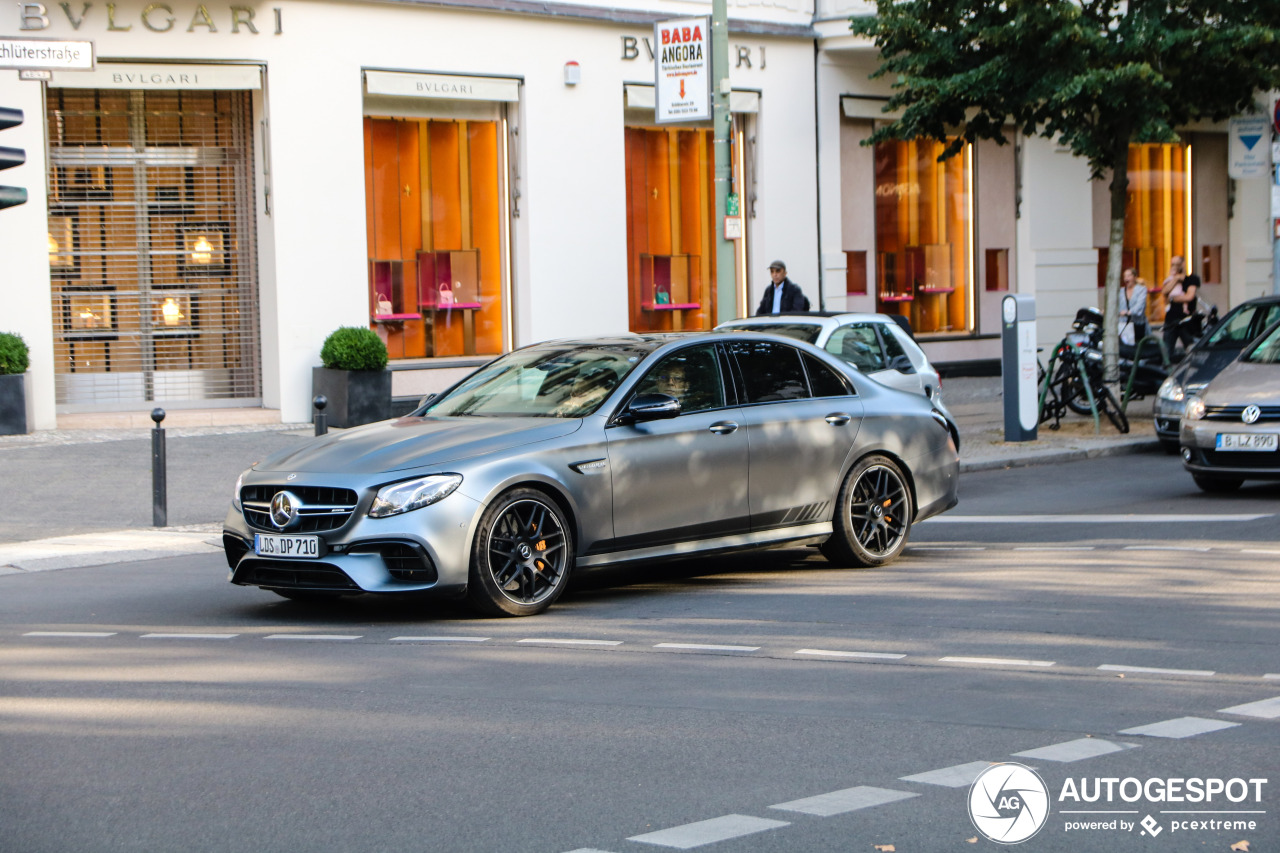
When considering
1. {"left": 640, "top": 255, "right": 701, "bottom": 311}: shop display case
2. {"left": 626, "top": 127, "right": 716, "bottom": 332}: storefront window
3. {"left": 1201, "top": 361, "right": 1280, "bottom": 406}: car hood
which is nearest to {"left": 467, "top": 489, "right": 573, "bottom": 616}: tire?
{"left": 1201, "top": 361, "right": 1280, "bottom": 406}: car hood

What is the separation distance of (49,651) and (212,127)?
504 inches

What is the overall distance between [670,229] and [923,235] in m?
4.58

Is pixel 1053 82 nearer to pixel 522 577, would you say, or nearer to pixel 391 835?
pixel 522 577

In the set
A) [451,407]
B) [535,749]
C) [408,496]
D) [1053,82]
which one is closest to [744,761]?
[535,749]

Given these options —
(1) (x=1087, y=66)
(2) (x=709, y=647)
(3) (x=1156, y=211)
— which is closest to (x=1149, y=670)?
(2) (x=709, y=647)

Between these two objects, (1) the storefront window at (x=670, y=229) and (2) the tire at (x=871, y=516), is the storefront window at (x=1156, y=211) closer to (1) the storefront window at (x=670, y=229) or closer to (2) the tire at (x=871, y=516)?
(1) the storefront window at (x=670, y=229)

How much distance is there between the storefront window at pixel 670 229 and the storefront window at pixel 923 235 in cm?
295

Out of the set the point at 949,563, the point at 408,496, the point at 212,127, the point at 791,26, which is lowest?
the point at 949,563

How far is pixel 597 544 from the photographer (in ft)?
30.1

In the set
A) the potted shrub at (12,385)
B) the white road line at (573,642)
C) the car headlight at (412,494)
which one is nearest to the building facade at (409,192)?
the potted shrub at (12,385)

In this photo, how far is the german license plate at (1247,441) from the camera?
13.2 metres

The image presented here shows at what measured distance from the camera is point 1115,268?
817 inches

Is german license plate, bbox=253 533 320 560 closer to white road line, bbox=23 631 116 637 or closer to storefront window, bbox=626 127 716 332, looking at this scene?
white road line, bbox=23 631 116 637

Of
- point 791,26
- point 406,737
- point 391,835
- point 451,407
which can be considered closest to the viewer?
point 391,835
